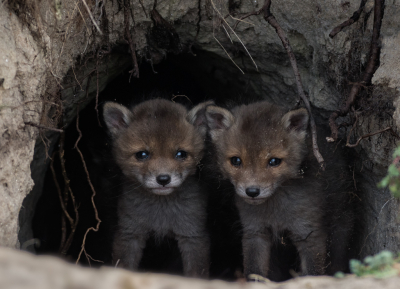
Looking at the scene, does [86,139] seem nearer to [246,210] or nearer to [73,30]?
[73,30]

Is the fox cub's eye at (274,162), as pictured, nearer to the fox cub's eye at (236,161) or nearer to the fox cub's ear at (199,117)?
the fox cub's eye at (236,161)

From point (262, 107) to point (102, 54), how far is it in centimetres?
158

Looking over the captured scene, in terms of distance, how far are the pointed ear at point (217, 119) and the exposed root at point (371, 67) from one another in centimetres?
92

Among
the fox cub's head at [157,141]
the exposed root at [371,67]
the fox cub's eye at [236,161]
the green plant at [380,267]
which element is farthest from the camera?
the fox cub's head at [157,141]

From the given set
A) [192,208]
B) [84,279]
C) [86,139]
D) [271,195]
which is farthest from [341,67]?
[86,139]

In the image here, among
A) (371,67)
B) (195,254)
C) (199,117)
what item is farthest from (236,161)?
(371,67)

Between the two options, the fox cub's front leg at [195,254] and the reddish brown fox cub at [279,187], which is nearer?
the reddish brown fox cub at [279,187]

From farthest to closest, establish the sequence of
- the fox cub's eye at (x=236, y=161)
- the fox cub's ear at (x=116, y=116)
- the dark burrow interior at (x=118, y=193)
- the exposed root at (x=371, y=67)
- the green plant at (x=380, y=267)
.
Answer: the dark burrow interior at (x=118, y=193)
the fox cub's ear at (x=116, y=116)
the fox cub's eye at (x=236, y=161)
the exposed root at (x=371, y=67)
the green plant at (x=380, y=267)

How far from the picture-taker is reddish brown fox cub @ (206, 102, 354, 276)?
11.8ft

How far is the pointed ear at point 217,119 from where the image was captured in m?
3.97

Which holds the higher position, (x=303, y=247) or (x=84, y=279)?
(x=84, y=279)

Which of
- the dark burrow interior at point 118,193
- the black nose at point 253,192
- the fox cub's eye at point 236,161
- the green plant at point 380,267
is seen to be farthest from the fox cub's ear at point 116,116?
the green plant at point 380,267

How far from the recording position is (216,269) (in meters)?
4.72

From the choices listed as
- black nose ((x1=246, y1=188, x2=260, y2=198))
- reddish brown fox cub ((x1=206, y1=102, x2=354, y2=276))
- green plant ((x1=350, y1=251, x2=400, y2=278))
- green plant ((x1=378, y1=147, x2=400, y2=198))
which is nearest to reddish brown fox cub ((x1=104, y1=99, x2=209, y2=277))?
reddish brown fox cub ((x1=206, y1=102, x2=354, y2=276))
